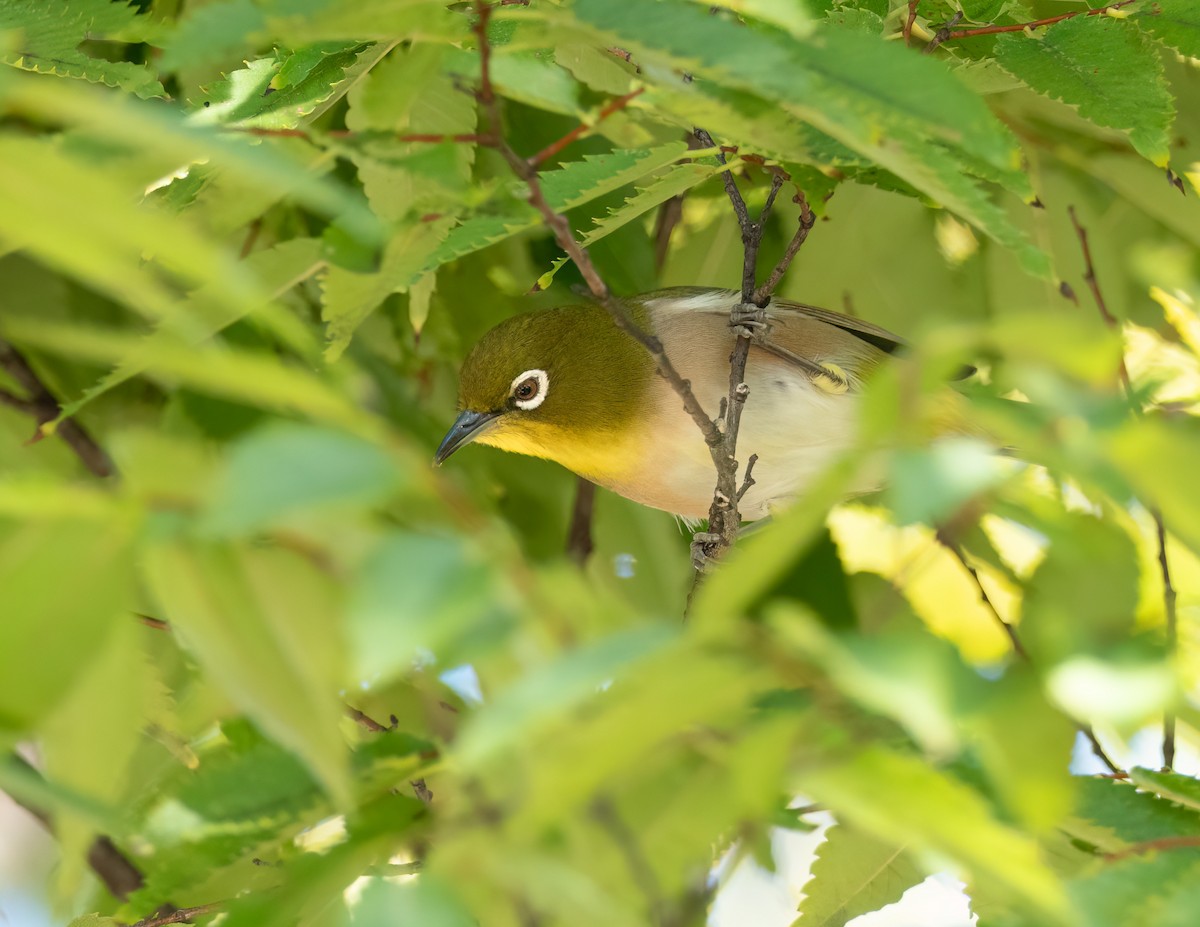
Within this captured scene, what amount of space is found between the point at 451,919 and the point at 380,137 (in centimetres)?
88

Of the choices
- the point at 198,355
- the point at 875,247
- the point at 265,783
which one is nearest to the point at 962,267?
the point at 875,247

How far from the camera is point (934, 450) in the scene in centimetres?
97

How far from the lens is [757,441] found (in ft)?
11.9

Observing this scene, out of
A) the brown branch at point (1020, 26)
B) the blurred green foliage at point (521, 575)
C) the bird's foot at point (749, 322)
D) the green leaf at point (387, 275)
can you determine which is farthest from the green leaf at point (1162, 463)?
the bird's foot at point (749, 322)

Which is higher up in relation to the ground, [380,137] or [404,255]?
[380,137]

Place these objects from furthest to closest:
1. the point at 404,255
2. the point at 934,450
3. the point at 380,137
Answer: the point at 404,255 → the point at 380,137 → the point at 934,450

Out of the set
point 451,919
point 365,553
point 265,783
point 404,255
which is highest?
point 365,553

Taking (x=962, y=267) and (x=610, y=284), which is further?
(x=962, y=267)

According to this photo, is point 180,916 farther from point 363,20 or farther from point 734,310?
point 734,310

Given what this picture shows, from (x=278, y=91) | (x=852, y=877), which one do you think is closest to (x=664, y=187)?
(x=278, y=91)

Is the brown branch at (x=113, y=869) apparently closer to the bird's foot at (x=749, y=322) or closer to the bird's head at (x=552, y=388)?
the bird's head at (x=552, y=388)

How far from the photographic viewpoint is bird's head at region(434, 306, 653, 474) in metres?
3.57

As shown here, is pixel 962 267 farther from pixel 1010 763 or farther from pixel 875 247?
pixel 1010 763

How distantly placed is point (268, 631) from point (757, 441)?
2.60 metres
